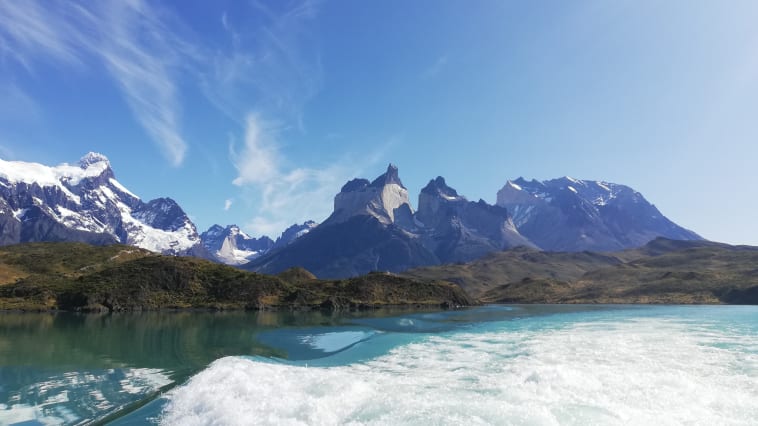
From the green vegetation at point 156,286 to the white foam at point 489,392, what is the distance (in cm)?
9959

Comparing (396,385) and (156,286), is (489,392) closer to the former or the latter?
(396,385)

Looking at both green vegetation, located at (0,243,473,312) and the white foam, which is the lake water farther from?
green vegetation, located at (0,243,473,312)

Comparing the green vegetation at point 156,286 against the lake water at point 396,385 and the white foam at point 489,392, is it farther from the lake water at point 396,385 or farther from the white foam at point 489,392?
the white foam at point 489,392

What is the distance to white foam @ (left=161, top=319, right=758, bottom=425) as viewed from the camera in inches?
667

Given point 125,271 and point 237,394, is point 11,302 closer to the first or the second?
point 125,271

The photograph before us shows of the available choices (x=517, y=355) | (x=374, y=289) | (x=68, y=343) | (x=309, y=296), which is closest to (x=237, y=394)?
(x=517, y=355)

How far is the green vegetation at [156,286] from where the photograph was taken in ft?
356

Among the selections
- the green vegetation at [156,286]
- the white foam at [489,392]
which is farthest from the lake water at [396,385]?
the green vegetation at [156,286]

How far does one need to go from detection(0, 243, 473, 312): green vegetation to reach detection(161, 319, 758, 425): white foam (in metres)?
99.6

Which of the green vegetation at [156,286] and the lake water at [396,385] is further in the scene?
the green vegetation at [156,286]

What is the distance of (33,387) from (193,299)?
10360 centimetres

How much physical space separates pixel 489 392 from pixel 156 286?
398 feet

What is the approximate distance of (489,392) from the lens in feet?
68.4

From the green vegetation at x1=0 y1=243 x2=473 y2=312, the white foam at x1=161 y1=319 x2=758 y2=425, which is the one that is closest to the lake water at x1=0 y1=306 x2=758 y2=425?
the white foam at x1=161 y1=319 x2=758 y2=425
